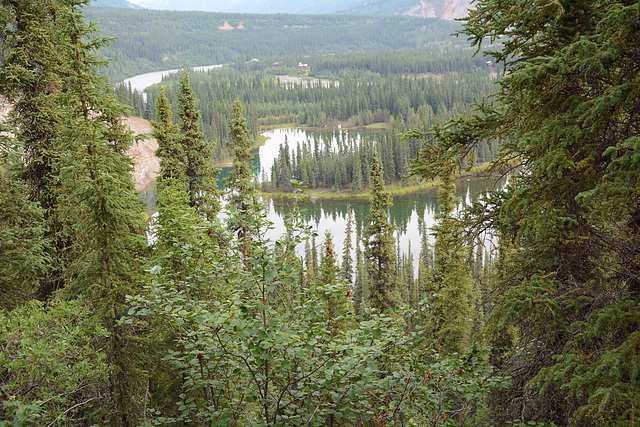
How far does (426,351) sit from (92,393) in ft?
Result: 24.4

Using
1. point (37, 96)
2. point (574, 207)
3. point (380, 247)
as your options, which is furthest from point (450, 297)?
point (37, 96)

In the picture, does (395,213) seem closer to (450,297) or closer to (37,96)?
(450,297)

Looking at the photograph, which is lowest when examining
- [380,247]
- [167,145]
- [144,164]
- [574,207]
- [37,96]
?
[380,247]

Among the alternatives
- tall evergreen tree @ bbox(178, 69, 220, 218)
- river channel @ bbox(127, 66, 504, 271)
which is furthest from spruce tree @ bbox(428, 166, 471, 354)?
river channel @ bbox(127, 66, 504, 271)

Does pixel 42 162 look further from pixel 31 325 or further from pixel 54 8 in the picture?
pixel 31 325

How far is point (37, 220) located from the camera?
14672mm

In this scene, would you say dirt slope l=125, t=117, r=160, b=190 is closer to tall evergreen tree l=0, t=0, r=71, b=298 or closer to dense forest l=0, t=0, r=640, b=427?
tall evergreen tree l=0, t=0, r=71, b=298

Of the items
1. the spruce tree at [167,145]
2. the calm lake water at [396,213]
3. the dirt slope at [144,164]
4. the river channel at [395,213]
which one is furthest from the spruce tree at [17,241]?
the dirt slope at [144,164]

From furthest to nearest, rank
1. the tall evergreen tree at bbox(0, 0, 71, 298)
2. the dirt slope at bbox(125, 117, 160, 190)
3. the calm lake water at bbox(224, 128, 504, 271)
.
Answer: the dirt slope at bbox(125, 117, 160, 190), the calm lake water at bbox(224, 128, 504, 271), the tall evergreen tree at bbox(0, 0, 71, 298)

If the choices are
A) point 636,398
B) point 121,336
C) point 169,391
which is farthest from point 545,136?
point 169,391

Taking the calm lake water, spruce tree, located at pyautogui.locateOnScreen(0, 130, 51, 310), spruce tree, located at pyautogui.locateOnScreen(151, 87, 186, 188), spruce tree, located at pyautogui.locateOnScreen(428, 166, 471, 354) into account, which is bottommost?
the calm lake water

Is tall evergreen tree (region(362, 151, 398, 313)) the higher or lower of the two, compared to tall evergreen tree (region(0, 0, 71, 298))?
lower

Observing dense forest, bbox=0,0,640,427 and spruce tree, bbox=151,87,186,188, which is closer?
dense forest, bbox=0,0,640,427

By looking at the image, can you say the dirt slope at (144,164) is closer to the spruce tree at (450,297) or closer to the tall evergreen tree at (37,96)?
the spruce tree at (450,297)
